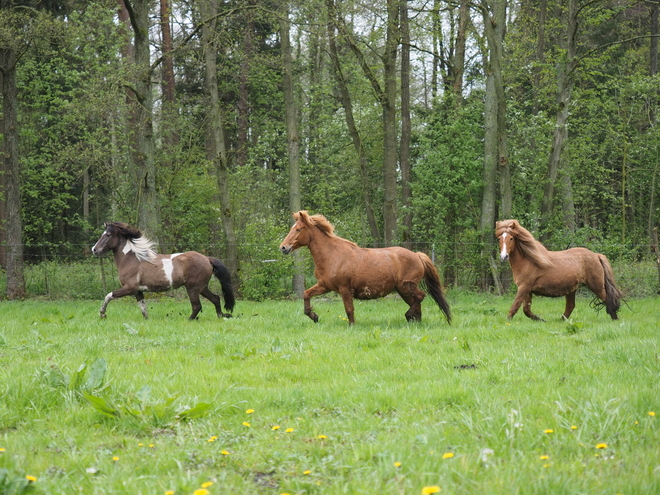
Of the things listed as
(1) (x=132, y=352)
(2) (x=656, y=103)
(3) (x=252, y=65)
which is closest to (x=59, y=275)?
(3) (x=252, y=65)

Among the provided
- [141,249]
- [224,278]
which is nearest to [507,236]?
[224,278]

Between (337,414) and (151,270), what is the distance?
27.2 feet

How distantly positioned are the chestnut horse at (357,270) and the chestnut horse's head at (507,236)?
131cm

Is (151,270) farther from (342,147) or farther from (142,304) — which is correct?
(342,147)

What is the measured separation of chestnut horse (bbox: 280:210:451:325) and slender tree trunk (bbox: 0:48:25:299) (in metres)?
11.3

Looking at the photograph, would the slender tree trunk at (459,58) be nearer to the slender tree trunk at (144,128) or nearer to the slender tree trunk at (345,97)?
the slender tree trunk at (345,97)

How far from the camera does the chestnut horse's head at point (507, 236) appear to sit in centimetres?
1105

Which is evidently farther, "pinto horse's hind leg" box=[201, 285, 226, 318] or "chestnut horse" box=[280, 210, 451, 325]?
"pinto horse's hind leg" box=[201, 285, 226, 318]

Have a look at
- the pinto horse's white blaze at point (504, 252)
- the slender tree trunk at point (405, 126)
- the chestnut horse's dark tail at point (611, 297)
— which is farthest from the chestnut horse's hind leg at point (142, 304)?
the slender tree trunk at point (405, 126)

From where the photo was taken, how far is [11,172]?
18.9 metres

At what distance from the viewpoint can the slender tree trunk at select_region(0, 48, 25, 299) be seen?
18.6m

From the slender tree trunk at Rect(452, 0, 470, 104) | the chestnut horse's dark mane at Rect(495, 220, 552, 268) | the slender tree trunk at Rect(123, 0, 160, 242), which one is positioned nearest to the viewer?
the chestnut horse's dark mane at Rect(495, 220, 552, 268)

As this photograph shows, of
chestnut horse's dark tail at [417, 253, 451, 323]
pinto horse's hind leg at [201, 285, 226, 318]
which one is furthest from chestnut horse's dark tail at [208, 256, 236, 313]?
chestnut horse's dark tail at [417, 253, 451, 323]

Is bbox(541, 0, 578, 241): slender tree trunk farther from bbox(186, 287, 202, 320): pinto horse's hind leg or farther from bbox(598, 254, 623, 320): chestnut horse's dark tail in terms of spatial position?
bbox(186, 287, 202, 320): pinto horse's hind leg
